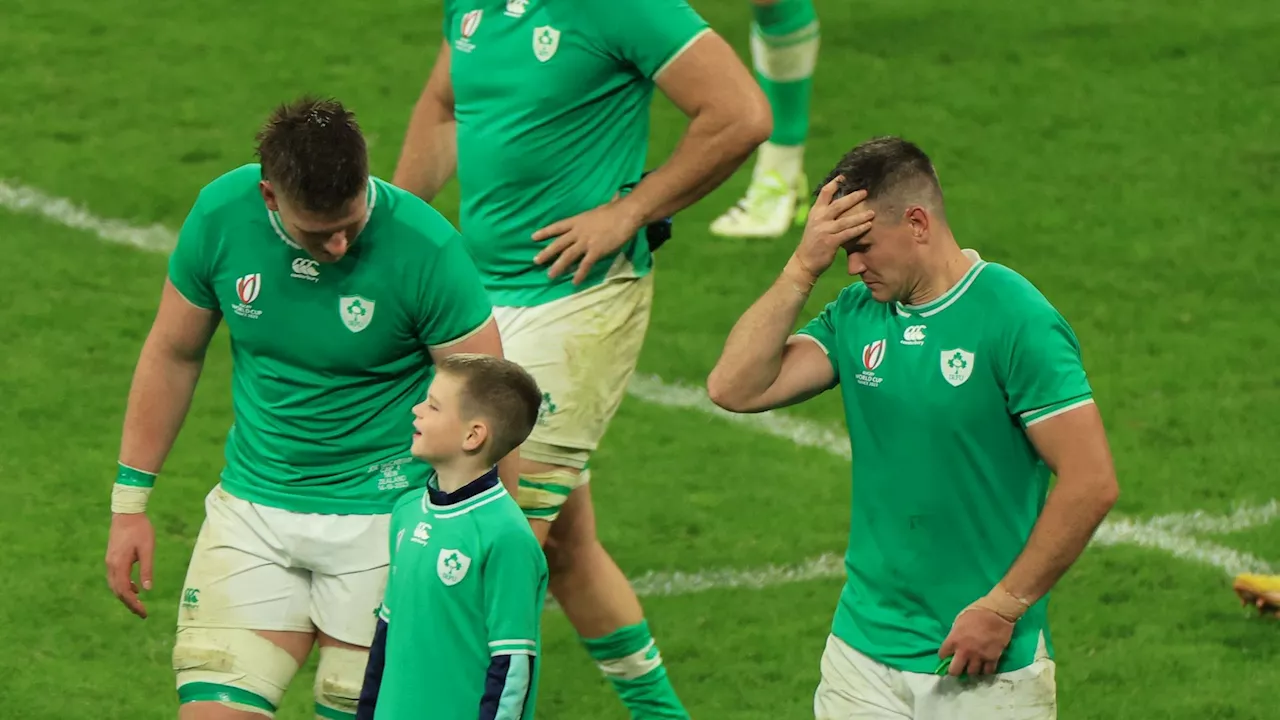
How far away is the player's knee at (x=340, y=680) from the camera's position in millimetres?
4969

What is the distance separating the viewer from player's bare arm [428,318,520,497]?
496 cm

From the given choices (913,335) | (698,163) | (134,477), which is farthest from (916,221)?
(134,477)

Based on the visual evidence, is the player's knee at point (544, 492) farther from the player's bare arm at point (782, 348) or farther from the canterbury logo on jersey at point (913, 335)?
the canterbury logo on jersey at point (913, 335)

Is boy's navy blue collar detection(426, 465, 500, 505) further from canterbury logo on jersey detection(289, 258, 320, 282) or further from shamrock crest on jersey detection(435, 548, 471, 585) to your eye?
canterbury logo on jersey detection(289, 258, 320, 282)

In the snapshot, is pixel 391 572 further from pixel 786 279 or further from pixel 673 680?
pixel 673 680

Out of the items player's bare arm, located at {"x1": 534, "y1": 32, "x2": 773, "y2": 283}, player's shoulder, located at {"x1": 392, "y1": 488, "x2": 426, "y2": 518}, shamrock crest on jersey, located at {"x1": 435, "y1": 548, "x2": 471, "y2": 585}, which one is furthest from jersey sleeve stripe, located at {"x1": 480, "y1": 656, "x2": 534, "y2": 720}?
player's bare arm, located at {"x1": 534, "y1": 32, "x2": 773, "y2": 283}

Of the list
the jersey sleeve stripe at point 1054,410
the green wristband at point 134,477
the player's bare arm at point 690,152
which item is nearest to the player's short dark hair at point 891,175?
the jersey sleeve stripe at point 1054,410

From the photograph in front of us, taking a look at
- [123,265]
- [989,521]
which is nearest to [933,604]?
[989,521]

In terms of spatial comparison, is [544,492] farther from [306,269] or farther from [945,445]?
[945,445]

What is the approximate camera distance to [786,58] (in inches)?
391

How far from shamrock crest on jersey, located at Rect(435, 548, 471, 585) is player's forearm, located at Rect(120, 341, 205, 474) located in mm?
918

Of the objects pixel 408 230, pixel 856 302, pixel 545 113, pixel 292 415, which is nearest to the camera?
pixel 856 302

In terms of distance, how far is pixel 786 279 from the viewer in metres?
4.73

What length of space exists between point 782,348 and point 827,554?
2.94 meters
